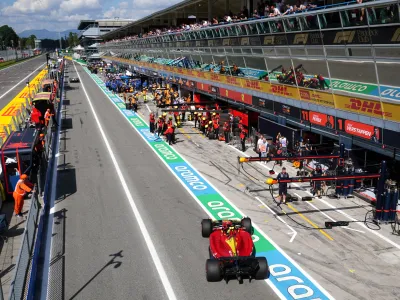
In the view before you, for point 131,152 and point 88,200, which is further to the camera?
point 131,152

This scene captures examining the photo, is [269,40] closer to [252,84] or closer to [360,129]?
[252,84]

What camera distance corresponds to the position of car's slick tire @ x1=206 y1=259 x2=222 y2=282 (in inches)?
390

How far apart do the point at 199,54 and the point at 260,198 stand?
2267 cm

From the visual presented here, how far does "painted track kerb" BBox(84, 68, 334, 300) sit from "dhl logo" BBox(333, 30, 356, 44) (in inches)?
334

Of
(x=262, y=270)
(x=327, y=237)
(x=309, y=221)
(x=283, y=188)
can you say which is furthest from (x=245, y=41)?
(x=262, y=270)

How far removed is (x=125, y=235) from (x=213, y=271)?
4.05 metres

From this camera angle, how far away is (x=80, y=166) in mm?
20625

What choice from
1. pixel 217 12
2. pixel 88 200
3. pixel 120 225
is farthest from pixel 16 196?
pixel 217 12

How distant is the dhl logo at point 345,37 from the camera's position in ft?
51.3

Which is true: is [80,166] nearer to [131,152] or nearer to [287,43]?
[131,152]

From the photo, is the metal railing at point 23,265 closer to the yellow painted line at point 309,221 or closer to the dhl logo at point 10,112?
the yellow painted line at point 309,221

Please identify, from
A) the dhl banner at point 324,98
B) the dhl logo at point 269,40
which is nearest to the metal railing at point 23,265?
the dhl banner at point 324,98

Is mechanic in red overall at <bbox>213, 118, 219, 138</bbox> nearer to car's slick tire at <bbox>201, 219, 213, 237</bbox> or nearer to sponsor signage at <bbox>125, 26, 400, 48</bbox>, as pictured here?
sponsor signage at <bbox>125, 26, 400, 48</bbox>

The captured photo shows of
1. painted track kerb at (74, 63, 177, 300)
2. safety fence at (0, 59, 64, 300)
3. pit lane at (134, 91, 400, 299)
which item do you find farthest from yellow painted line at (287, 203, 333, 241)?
safety fence at (0, 59, 64, 300)
